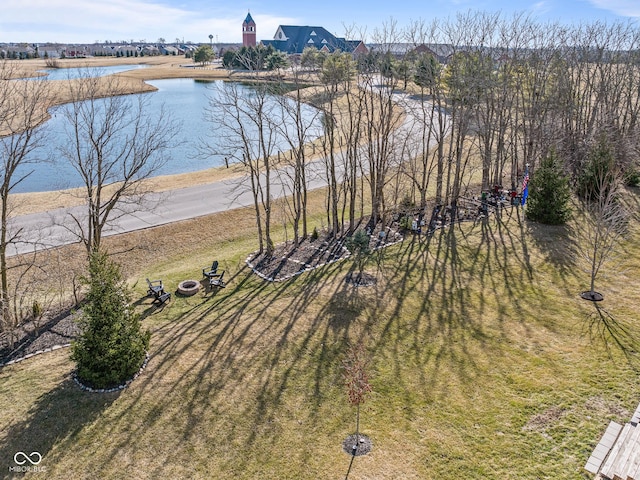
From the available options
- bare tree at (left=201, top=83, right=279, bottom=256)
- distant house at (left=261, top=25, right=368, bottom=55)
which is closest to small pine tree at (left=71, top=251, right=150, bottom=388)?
bare tree at (left=201, top=83, right=279, bottom=256)

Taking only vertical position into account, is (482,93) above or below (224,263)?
above

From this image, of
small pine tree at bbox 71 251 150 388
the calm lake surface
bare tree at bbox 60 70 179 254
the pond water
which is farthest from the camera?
the calm lake surface

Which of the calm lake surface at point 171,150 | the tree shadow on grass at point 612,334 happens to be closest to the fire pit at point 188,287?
the calm lake surface at point 171,150

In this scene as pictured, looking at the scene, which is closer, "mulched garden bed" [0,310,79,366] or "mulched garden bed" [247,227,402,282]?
"mulched garden bed" [0,310,79,366]

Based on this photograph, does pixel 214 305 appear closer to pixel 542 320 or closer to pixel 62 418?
pixel 62 418

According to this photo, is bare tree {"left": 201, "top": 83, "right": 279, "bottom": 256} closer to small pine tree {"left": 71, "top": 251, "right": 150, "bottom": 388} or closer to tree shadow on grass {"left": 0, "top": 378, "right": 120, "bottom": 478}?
small pine tree {"left": 71, "top": 251, "right": 150, "bottom": 388}

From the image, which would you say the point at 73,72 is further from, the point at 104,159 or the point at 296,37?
the point at 296,37

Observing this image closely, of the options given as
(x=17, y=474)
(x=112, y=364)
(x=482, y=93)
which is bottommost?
(x=17, y=474)

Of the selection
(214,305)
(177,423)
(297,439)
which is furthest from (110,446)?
(214,305)
